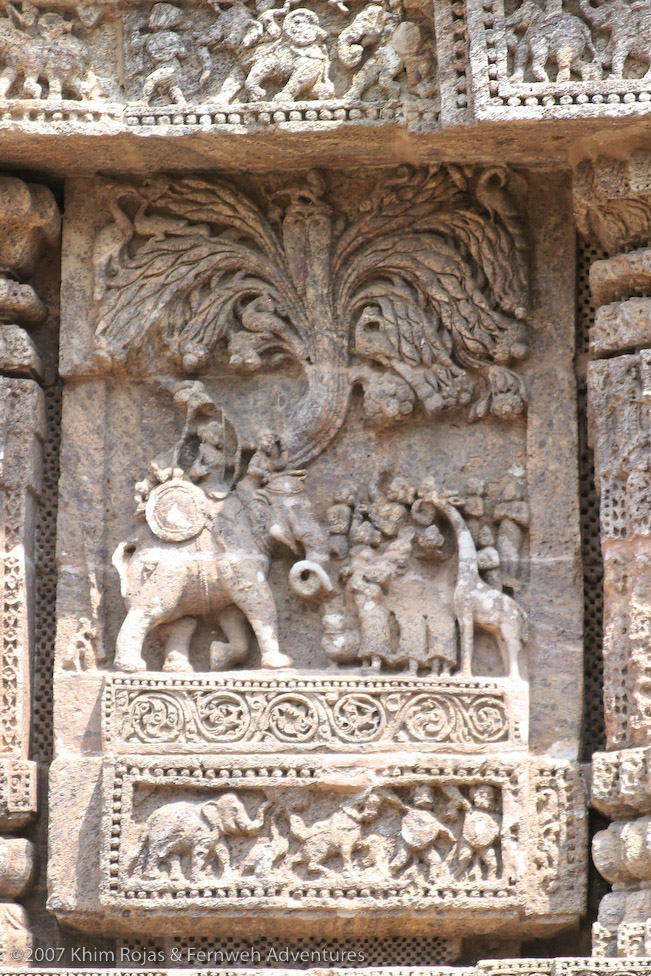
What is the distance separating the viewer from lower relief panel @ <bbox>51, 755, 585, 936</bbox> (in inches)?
277

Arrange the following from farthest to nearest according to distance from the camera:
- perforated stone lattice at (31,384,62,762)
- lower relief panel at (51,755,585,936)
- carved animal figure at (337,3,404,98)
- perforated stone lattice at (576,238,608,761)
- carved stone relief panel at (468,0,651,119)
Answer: perforated stone lattice at (31,384,62,762) → perforated stone lattice at (576,238,608,761) → carved animal figure at (337,3,404,98) → lower relief panel at (51,755,585,936) → carved stone relief panel at (468,0,651,119)

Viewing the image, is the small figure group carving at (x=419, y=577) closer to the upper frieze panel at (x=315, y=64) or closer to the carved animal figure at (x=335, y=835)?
the carved animal figure at (x=335, y=835)

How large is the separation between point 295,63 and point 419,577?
6.54ft

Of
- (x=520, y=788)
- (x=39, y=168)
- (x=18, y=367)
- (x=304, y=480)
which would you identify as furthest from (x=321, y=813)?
(x=39, y=168)

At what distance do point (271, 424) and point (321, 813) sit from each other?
156 cm

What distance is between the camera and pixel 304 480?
7.57 m

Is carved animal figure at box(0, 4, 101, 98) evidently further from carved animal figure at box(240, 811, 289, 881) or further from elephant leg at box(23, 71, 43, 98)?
carved animal figure at box(240, 811, 289, 881)

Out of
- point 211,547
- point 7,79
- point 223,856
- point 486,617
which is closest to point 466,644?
point 486,617

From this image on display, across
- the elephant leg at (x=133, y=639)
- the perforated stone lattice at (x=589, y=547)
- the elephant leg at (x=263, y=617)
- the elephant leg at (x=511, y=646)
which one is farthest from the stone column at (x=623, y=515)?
the elephant leg at (x=133, y=639)

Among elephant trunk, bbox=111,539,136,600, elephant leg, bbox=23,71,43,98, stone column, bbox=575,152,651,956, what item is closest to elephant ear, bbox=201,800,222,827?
elephant trunk, bbox=111,539,136,600

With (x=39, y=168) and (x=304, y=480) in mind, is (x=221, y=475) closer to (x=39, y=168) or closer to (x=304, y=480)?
(x=304, y=480)

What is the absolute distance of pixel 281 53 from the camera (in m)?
7.19

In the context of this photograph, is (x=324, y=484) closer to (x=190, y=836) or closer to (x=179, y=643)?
(x=179, y=643)

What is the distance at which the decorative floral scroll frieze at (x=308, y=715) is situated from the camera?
23.5ft
